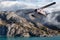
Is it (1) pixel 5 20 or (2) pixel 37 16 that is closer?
(2) pixel 37 16

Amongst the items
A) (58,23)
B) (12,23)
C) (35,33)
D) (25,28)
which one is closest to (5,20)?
(12,23)

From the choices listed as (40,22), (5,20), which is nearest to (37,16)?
(40,22)

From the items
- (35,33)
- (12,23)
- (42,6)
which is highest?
(42,6)

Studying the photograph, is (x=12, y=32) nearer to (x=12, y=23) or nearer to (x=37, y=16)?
(x=12, y=23)

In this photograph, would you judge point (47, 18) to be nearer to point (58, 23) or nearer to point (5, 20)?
point (58, 23)

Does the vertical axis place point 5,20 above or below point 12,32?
above

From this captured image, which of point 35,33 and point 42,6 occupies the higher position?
point 42,6
